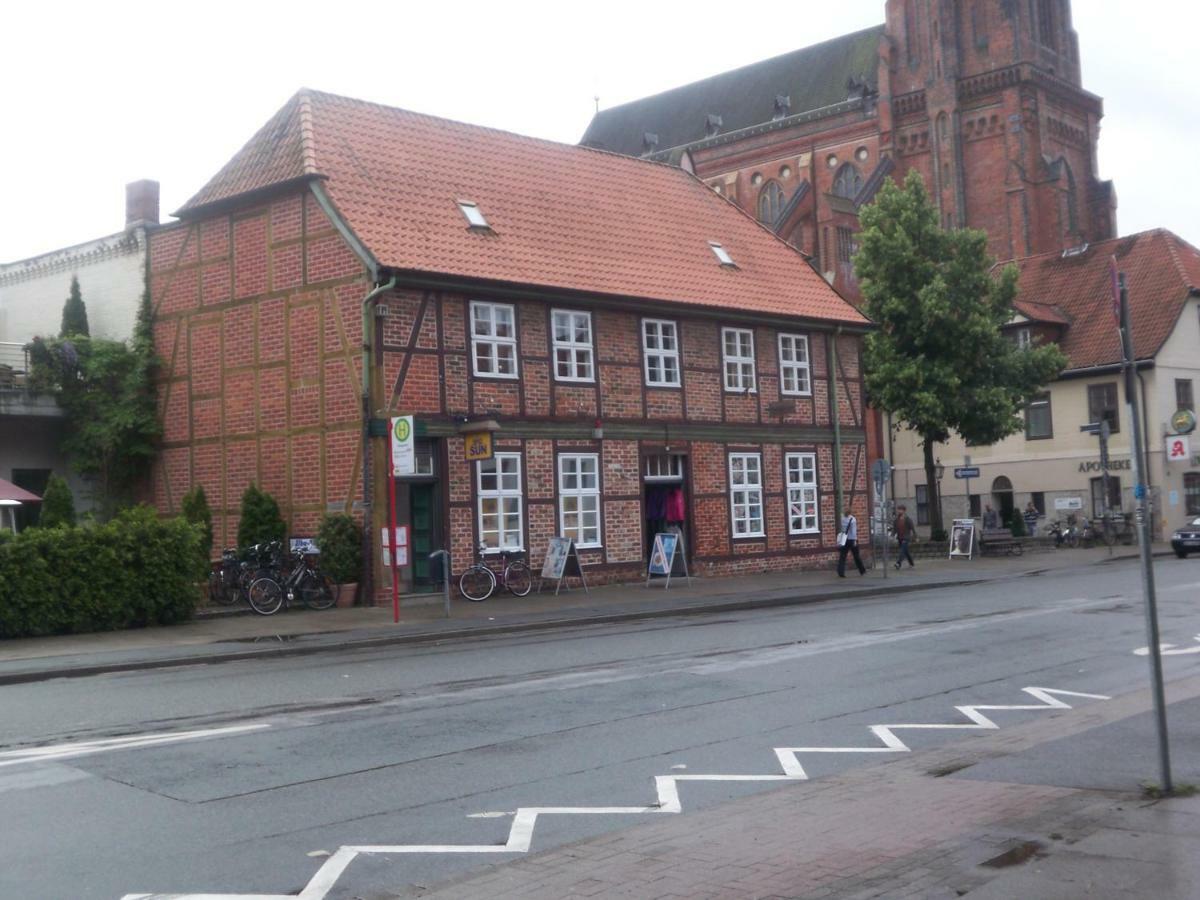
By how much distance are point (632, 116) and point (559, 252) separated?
59.0 metres

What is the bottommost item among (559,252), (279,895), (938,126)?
(279,895)

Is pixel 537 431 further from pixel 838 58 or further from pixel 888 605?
pixel 838 58

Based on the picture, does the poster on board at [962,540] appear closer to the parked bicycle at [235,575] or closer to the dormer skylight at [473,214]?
the dormer skylight at [473,214]

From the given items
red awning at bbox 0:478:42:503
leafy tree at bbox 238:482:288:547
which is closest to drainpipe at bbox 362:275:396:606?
leafy tree at bbox 238:482:288:547

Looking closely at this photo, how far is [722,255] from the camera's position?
32562mm

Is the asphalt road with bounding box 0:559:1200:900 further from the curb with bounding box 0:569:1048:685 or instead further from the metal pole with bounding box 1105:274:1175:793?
the metal pole with bounding box 1105:274:1175:793

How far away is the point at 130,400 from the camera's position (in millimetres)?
28000

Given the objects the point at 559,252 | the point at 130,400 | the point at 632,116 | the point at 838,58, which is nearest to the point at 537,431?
the point at 559,252

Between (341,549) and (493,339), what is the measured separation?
5074 mm

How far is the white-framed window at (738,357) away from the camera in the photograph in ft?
100

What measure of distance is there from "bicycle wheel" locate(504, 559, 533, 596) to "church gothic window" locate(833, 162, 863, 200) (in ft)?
151

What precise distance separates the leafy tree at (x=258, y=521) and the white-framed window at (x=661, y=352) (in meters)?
8.39

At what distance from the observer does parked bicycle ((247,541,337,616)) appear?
22.3 metres

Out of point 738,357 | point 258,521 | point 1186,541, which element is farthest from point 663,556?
point 1186,541
